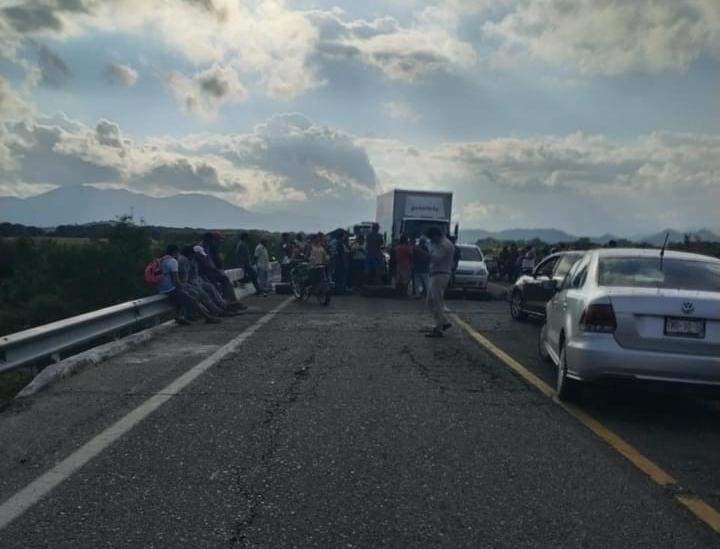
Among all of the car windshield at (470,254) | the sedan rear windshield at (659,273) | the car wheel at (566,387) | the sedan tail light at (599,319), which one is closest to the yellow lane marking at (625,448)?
the car wheel at (566,387)

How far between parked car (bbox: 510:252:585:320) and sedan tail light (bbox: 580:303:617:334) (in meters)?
6.54

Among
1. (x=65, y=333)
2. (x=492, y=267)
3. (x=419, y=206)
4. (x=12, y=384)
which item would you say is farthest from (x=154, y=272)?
(x=492, y=267)

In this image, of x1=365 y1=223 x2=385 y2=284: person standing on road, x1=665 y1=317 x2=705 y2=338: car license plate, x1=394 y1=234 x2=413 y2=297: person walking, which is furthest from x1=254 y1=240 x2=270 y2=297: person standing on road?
x1=665 y1=317 x2=705 y2=338: car license plate

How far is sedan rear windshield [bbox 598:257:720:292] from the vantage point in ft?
23.6

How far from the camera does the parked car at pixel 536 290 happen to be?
13.8 metres

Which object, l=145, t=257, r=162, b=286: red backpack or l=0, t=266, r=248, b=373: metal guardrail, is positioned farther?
l=145, t=257, r=162, b=286: red backpack

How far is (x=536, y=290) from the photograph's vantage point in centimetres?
1512

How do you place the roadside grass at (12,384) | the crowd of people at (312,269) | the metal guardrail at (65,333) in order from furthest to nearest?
the crowd of people at (312,269) → the roadside grass at (12,384) → the metal guardrail at (65,333)

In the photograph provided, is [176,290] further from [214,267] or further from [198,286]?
[214,267]

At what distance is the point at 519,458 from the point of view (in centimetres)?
535

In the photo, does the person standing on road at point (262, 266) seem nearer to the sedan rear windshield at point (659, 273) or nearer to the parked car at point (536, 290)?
the parked car at point (536, 290)

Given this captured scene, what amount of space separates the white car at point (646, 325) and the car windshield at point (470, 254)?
655 inches

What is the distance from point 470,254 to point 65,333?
17.2 meters

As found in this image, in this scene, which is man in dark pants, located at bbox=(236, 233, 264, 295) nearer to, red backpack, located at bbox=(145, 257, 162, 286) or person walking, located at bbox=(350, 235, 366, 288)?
person walking, located at bbox=(350, 235, 366, 288)
